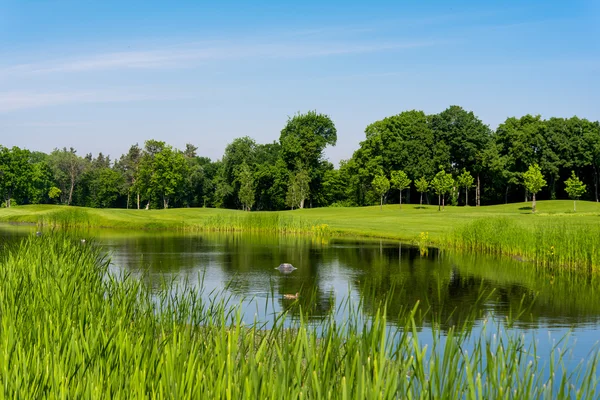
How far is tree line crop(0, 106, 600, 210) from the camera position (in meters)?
70.4

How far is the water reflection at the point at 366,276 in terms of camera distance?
14086 millimetres

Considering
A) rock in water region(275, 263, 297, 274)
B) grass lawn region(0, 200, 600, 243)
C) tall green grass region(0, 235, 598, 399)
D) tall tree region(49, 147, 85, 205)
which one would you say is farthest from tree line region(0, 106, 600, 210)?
tall green grass region(0, 235, 598, 399)

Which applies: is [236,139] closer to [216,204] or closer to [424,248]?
[216,204]

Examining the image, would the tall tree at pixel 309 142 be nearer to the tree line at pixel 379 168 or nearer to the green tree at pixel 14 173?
the tree line at pixel 379 168

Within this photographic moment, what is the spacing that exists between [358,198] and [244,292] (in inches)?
2697

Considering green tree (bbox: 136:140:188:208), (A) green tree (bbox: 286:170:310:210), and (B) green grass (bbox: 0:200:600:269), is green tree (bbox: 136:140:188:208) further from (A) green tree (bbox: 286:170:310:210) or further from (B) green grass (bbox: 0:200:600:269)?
(B) green grass (bbox: 0:200:600:269)

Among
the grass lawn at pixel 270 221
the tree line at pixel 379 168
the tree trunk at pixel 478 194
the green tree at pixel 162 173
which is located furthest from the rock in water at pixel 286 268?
the green tree at pixel 162 173

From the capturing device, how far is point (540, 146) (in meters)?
70.7

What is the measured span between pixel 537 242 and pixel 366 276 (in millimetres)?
9112

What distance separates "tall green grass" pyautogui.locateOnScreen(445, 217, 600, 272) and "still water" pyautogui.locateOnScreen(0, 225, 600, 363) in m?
0.71

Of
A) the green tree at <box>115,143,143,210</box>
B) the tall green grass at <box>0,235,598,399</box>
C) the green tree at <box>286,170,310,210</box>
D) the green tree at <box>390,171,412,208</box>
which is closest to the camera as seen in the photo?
the tall green grass at <box>0,235,598,399</box>

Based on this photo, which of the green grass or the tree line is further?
the tree line

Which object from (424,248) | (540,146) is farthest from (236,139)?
(424,248)

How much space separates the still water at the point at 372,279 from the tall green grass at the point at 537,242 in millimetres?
707
